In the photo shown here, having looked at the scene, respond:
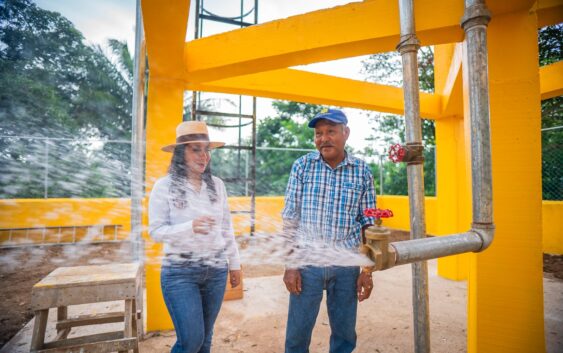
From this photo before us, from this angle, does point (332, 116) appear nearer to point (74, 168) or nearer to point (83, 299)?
point (83, 299)

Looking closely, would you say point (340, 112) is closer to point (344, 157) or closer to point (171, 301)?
point (344, 157)

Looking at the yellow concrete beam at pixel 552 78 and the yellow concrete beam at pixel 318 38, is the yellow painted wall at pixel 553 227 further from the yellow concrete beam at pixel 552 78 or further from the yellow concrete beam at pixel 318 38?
the yellow concrete beam at pixel 318 38

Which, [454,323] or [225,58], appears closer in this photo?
[225,58]

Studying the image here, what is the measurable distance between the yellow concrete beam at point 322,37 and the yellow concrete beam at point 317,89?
2.14ft

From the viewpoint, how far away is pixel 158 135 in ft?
11.8

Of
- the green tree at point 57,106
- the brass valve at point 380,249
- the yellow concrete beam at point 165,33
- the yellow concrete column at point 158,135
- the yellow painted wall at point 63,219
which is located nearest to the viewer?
the brass valve at point 380,249

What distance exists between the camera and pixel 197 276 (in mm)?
2158

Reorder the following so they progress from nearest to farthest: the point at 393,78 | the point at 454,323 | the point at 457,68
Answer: the point at 457,68 → the point at 454,323 → the point at 393,78

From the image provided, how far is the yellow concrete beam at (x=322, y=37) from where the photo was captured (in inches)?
94.0

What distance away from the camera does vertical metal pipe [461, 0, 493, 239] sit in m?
1.90

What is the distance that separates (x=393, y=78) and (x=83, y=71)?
13147mm

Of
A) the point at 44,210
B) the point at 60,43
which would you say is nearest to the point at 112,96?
the point at 44,210

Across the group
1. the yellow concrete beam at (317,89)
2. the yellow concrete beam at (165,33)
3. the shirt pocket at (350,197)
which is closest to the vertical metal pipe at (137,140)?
the yellow concrete beam at (165,33)

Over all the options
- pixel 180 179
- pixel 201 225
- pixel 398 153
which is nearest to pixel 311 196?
pixel 398 153
